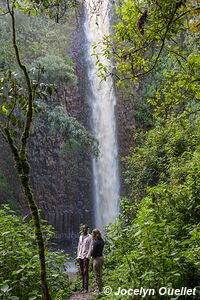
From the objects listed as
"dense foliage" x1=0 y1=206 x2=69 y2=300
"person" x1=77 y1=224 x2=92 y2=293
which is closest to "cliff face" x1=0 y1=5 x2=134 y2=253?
"person" x1=77 y1=224 x2=92 y2=293

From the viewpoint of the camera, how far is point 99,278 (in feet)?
22.2

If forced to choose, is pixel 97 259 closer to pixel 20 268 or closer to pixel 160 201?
pixel 160 201

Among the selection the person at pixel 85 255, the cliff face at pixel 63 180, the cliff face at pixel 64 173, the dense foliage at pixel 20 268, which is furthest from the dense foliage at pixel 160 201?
the cliff face at pixel 63 180

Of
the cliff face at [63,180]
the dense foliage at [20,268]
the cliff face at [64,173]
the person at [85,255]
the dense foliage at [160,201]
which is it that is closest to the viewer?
the dense foliage at [160,201]

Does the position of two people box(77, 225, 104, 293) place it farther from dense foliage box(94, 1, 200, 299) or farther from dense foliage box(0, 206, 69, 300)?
dense foliage box(0, 206, 69, 300)

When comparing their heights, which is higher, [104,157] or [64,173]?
[104,157]

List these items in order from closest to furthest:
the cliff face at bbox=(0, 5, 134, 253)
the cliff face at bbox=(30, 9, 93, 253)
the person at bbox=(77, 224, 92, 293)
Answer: the person at bbox=(77, 224, 92, 293) → the cliff face at bbox=(0, 5, 134, 253) → the cliff face at bbox=(30, 9, 93, 253)

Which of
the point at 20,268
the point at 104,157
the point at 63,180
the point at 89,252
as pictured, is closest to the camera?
the point at 20,268

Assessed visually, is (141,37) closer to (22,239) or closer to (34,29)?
(22,239)

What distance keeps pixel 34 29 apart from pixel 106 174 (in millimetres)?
7646

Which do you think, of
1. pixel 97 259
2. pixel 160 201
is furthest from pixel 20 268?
pixel 160 201

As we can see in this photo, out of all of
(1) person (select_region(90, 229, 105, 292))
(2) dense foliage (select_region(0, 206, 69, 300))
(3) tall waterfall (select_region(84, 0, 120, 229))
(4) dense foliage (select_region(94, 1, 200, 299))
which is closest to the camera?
(4) dense foliage (select_region(94, 1, 200, 299))

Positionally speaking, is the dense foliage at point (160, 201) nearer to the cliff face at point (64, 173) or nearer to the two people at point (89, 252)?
the two people at point (89, 252)

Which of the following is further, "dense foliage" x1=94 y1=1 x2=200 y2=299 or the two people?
the two people
